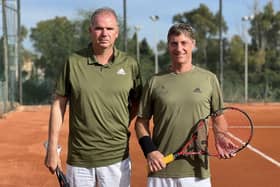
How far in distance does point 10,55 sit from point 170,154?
18.0 meters

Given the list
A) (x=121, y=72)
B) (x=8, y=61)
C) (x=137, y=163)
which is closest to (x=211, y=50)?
(x=8, y=61)

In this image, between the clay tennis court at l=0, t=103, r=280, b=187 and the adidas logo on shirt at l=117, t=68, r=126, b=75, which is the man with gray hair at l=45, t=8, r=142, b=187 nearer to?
the adidas logo on shirt at l=117, t=68, r=126, b=75

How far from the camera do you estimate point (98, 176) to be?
334cm

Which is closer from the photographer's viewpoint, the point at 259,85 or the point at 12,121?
the point at 12,121

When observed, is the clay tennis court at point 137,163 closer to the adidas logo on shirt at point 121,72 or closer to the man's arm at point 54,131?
the man's arm at point 54,131

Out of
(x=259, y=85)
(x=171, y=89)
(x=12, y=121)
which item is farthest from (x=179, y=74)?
(x=259, y=85)

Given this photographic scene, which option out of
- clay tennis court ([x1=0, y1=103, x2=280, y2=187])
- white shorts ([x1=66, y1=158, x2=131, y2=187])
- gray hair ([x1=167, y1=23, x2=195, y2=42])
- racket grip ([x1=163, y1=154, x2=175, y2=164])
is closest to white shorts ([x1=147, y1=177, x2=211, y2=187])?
racket grip ([x1=163, y1=154, x2=175, y2=164])

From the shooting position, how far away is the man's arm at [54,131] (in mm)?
3260

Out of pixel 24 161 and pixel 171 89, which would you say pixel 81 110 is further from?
pixel 24 161

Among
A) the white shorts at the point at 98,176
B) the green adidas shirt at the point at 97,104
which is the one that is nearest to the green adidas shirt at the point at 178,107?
the green adidas shirt at the point at 97,104

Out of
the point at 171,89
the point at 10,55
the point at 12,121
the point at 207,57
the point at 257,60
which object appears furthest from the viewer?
the point at 207,57

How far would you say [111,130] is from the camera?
3.27 m

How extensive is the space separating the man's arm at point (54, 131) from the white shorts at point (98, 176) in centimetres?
14

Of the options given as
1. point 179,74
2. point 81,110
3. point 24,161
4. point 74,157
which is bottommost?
point 24,161
